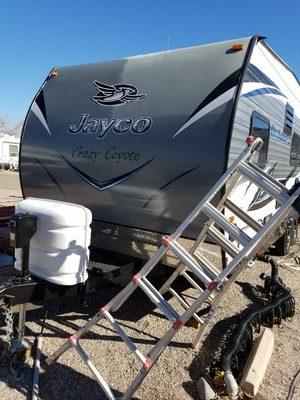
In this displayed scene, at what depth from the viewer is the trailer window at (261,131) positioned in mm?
4664

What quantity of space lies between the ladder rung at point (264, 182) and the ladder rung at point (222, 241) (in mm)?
656

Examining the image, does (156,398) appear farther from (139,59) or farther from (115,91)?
(139,59)

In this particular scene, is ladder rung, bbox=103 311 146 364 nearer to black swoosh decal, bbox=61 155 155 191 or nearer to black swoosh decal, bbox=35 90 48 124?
black swoosh decal, bbox=61 155 155 191

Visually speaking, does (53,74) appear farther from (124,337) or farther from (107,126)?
(124,337)

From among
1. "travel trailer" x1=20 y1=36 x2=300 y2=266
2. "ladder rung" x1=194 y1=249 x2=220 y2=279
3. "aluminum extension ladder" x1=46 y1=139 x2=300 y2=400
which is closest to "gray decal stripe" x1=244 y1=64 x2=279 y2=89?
"travel trailer" x1=20 y1=36 x2=300 y2=266

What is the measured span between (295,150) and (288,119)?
1187 millimetres

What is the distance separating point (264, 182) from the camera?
11.5ft

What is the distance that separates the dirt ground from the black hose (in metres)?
0.16

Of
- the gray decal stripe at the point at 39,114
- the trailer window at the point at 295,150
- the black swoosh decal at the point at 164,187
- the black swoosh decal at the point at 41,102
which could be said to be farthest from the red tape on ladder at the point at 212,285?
the trailer window at the point at 295,150

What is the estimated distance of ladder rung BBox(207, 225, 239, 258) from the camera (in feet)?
12.4

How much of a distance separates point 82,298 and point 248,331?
5.74 ft

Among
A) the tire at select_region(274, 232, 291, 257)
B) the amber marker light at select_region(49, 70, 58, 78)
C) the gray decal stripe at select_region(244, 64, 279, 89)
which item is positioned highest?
the gray decal stripe at select_region(244, 64, 279, 89)

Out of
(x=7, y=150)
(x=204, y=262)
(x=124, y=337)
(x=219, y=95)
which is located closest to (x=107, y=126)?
(x=219, y=95)

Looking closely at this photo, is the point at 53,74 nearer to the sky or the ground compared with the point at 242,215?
nearer to the sky
